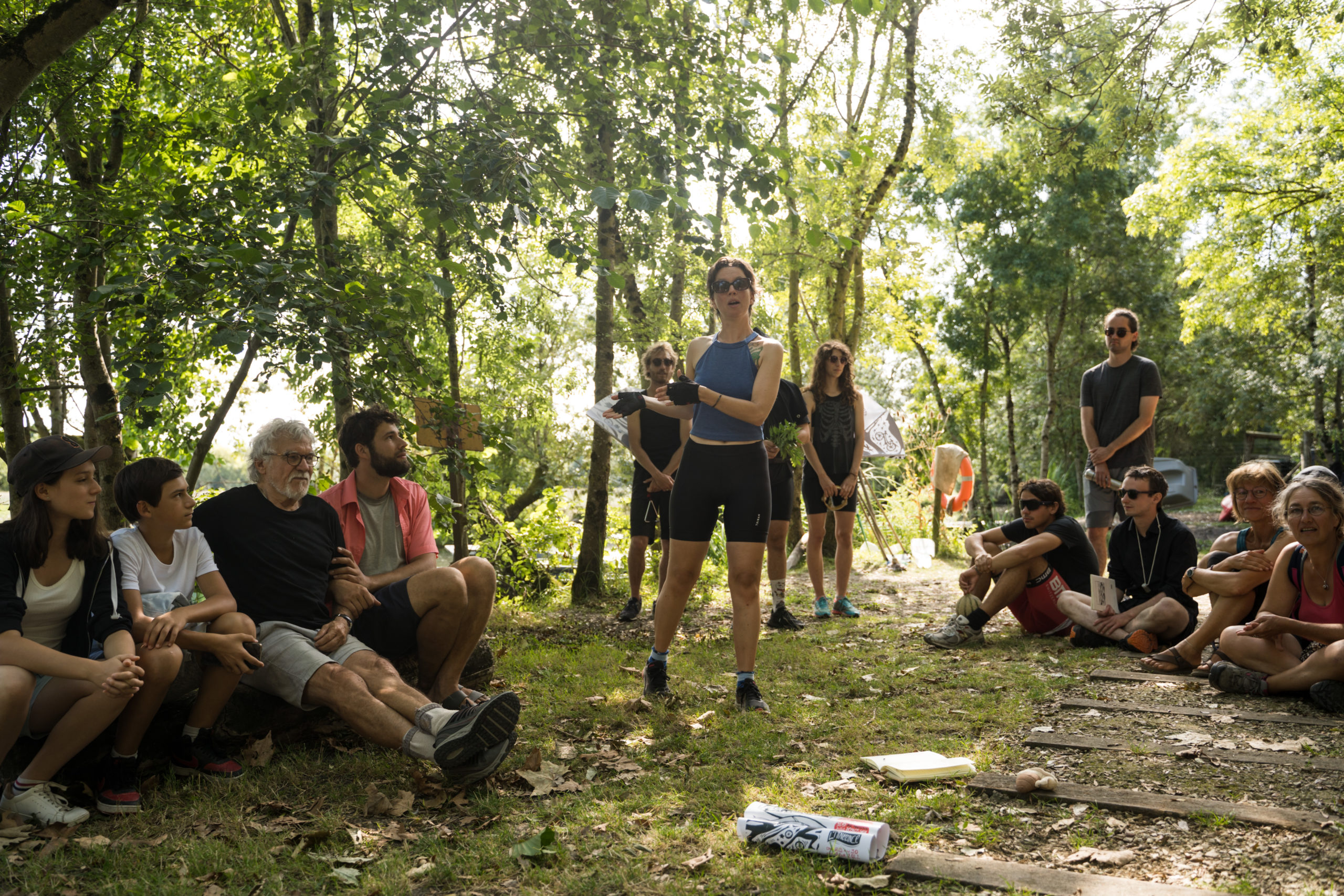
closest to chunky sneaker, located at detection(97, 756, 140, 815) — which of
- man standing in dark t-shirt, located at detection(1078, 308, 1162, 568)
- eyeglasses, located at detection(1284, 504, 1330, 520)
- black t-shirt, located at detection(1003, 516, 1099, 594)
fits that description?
eyeglasses, located at detection(1284, 504, 1330, 520)

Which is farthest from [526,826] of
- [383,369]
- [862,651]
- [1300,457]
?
[1300,457]

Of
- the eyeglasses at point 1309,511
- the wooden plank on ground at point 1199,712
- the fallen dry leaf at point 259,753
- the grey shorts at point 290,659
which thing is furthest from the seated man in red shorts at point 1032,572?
the fallen dry leaf at point 259,753

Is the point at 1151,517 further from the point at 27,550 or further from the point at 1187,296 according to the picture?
the point at 1187,296

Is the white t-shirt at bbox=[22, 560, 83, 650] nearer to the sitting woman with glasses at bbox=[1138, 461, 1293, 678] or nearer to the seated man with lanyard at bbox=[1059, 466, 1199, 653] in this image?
the sitting woman with glasses at bbox=[1138, 461, 1293, 678]

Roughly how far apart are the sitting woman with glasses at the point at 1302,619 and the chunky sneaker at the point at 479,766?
3482 millimetres

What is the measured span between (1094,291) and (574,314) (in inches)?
546

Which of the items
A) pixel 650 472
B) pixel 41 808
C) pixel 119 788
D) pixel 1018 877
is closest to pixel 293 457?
pixel 119 788

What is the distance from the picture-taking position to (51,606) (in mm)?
3316

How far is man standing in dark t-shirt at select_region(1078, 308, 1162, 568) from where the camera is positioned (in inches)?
A: 264

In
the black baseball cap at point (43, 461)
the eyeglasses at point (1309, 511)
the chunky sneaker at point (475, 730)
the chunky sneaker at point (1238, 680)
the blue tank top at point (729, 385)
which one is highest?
the blue tank top at point (729, 385)

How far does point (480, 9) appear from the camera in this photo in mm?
4980

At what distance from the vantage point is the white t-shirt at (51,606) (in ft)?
10.8

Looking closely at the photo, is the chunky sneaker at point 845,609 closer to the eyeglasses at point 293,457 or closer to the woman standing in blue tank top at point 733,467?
the woman standing in blue tank top at point 733,467

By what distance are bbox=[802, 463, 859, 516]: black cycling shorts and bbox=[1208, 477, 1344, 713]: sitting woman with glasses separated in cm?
298
